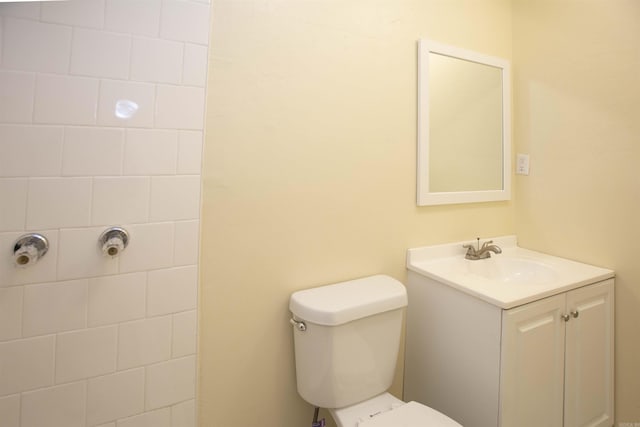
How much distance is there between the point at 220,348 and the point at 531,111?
191 cm

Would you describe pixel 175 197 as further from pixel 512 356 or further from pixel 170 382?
pixel 512 356

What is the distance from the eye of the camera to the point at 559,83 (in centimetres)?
153

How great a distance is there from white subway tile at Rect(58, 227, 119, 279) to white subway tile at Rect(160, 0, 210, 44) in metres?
0.62

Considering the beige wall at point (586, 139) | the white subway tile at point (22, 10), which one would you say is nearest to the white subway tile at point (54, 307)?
the white subway tile at point (22, 10)

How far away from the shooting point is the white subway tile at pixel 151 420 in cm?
91

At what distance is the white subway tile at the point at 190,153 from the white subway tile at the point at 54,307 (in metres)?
0.42

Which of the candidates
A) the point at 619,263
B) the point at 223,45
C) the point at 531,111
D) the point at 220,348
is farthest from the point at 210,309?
the point at 531,111

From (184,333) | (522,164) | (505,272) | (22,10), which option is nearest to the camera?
(22,10)

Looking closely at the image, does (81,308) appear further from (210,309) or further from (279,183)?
(279,183)

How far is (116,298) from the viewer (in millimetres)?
880

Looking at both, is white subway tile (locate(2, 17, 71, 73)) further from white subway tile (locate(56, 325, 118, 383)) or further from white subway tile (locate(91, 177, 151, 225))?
white subway tile (locate(56, 325, 118, 383))

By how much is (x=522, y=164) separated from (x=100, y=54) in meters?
1.96

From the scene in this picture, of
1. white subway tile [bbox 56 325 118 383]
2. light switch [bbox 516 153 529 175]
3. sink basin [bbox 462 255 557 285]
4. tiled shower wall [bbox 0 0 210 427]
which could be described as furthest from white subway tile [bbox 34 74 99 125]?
light switch [bbox 516 153 529 175]

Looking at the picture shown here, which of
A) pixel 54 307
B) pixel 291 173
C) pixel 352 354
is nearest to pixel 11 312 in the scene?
pixel 54 307
